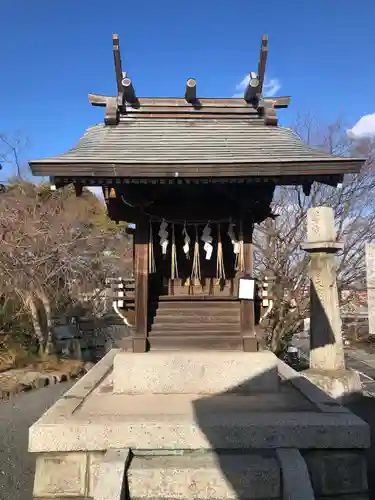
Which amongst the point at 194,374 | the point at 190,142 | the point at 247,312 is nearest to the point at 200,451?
the point at 194,374

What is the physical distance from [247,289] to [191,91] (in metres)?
2.96

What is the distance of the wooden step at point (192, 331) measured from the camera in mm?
4879

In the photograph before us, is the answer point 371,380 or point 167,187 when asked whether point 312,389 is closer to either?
point 167,187

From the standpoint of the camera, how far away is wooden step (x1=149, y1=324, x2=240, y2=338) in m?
4.88

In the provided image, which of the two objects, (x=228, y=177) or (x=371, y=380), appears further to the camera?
(x=371, y=380)

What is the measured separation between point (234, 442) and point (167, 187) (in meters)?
3.00

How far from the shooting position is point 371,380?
12297mm

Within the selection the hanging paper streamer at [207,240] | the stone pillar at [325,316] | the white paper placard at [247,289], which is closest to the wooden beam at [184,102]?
the hanging paper streamer at [207,240]

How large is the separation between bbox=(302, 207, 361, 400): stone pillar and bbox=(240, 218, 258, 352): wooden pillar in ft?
10.2

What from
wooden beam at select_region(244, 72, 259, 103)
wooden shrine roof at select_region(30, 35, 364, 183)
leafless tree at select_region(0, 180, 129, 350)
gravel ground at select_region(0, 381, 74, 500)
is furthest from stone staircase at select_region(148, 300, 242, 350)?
leafless tree at select_region(0, 180, 129, 350)

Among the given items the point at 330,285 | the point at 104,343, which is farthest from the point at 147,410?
the point at 104,343

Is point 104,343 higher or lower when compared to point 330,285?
lower

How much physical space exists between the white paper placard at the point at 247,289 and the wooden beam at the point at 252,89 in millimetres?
2790

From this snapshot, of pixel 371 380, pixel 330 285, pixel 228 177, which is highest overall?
pixel 228 177
